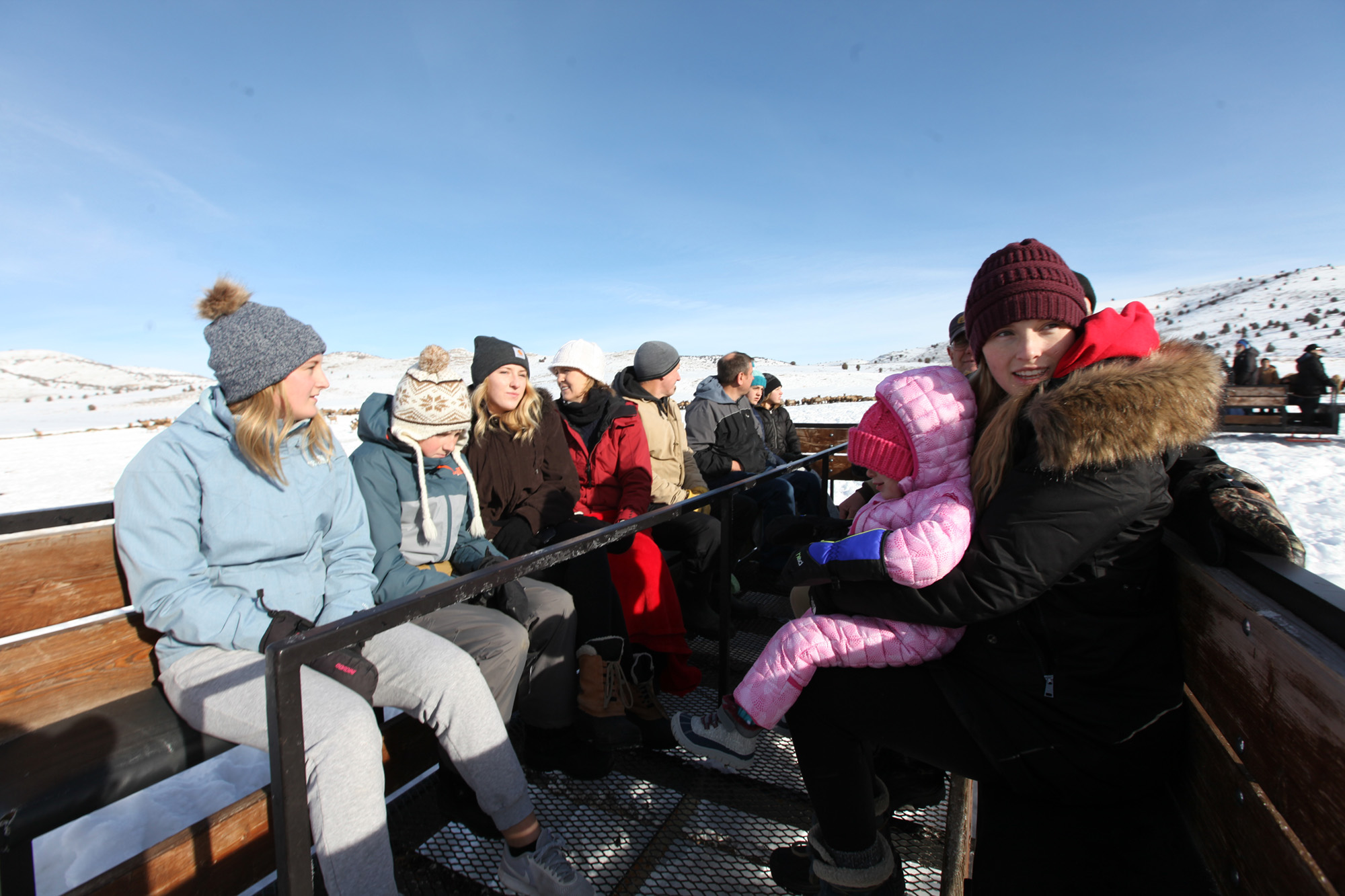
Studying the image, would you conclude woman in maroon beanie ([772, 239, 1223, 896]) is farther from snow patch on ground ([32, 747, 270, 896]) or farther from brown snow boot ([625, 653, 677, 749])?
snow patch on ground ([32, 747, 270, 896])

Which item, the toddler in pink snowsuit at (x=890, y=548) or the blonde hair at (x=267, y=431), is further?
the blonde hair at (x=267, y=431)

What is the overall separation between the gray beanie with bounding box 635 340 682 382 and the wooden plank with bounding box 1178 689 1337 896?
311cm

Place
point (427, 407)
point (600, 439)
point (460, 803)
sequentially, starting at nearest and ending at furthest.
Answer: point (460, 803), point (427, 407), point (600, 439)

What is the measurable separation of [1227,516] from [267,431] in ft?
8.04

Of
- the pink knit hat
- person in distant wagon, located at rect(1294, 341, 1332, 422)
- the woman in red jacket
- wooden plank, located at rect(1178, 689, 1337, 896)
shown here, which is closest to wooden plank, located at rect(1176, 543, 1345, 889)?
wooden plank, located at rect(1178, 689, 1337, 896)

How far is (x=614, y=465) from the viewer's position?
3.53 metres

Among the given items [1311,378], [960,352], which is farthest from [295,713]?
[1311,378]

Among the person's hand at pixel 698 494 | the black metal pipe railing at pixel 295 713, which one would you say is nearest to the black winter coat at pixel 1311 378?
the person's hand at pixel 698 494

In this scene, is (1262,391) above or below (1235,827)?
A: above

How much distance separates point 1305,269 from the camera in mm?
75312

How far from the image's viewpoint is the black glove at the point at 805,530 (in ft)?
6.82

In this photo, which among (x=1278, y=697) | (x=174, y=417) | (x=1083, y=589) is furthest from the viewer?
(x=174, y=417)

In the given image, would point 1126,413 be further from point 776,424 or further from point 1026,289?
point 776,424

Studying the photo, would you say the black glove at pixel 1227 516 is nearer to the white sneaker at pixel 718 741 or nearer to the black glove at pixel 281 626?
the white sneaker at pixel 718 741
